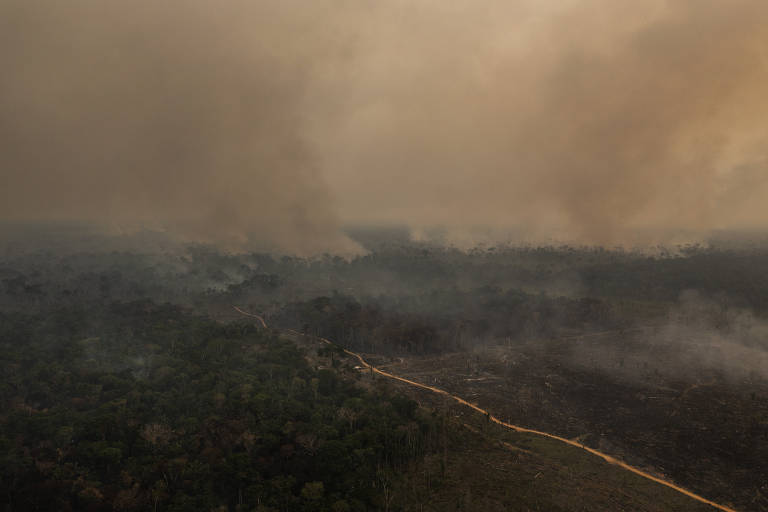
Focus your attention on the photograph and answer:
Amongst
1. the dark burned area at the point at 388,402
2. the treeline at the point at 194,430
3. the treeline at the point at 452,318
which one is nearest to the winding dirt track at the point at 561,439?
the dark burned area at the point at 388,402

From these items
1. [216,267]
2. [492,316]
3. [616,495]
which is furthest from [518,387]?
[216,267]

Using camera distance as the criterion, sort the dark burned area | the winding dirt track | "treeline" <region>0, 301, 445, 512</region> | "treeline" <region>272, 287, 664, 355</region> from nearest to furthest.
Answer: "treeline" <region>0, 301, 445, 512</region> → the dark burned area → the winding dirt track → "treeline" <region>272, 287, 664, 355</region>

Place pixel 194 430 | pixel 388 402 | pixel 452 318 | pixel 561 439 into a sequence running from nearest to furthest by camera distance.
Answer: pixel 194 430 < pixel 561 439 < pixel 388 402 < pixel 452 318

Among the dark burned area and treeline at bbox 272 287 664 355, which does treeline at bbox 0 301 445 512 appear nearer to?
the dark burned area

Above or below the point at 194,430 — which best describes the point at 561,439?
above

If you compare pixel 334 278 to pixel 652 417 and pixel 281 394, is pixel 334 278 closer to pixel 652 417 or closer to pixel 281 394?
pixel 281 394

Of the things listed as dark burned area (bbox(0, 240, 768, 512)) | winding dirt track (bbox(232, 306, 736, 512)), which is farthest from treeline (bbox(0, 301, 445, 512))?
winding dirt track (bbox(232, 306, 736, 512))

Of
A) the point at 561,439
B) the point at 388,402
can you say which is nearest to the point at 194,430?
the point at 388,402

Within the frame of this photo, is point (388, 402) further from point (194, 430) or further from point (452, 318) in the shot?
point (452, 318)

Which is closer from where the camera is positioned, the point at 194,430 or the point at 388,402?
the point at 194,430
